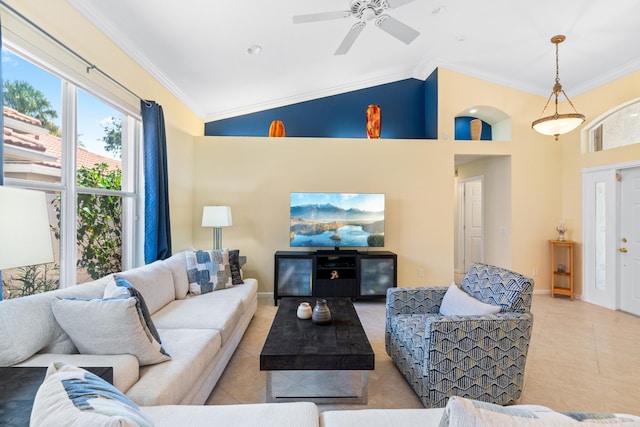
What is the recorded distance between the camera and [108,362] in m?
1.49

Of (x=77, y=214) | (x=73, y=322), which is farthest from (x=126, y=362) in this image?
(x=77, y=214)

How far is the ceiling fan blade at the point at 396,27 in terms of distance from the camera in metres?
2.68

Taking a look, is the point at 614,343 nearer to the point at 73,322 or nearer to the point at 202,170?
the point at 73,322

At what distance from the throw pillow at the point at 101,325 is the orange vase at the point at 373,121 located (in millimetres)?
4195

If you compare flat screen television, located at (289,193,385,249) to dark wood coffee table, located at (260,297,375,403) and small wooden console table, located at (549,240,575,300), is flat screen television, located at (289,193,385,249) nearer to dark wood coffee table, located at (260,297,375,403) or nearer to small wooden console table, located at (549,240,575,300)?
dark wood coffee table, located at (260,297,375,403)

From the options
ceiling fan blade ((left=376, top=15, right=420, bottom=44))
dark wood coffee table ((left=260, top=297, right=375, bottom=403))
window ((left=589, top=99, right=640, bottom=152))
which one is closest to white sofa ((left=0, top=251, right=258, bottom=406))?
dark wood coffee table ((left=260, top=297, right=375, bottom=403))

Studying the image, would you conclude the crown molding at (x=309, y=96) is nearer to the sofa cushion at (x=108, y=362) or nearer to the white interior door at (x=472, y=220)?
the white interior door at (x=472, y=220)

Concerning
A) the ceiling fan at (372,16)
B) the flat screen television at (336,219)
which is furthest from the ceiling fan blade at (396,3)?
the flat screen television at (336,219)

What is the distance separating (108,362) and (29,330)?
0.44 meters

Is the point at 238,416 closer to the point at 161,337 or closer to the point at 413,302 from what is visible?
the point at 161,337

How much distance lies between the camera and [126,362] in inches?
60.0

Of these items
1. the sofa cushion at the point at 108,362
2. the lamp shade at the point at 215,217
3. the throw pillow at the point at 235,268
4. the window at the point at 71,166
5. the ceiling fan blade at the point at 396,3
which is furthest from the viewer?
the lamp shade at the point at 215,217

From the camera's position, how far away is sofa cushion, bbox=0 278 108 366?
145 centimetres

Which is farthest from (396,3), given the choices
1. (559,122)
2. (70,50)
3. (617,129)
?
(617,129)
